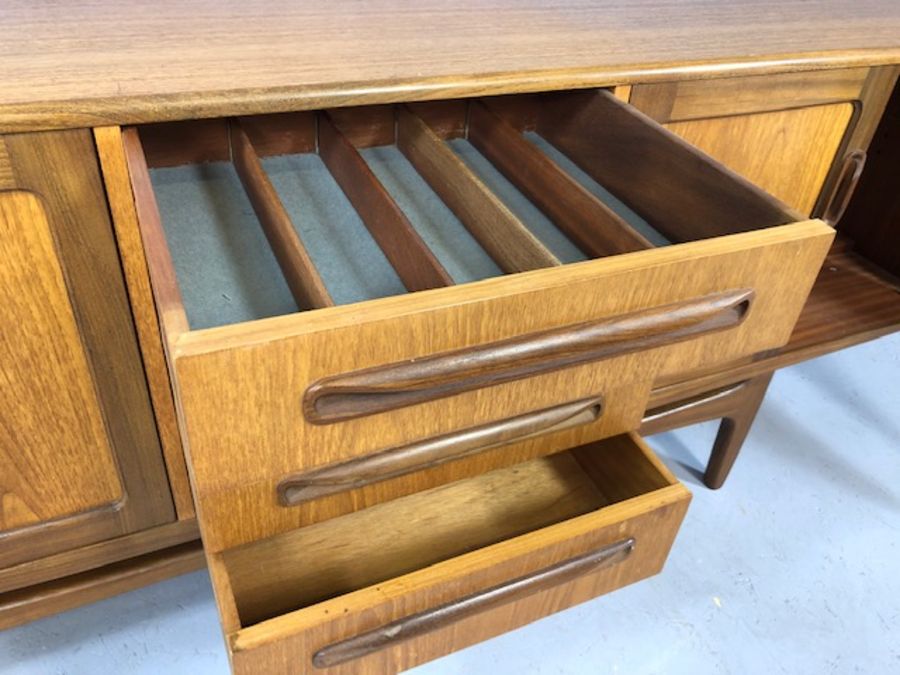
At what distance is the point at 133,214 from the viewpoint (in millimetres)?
528

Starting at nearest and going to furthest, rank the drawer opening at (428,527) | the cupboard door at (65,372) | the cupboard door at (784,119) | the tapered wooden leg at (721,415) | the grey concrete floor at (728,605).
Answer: the cupboard door at (65,372) → the drawer opening at (428,527) → the cupboard door at (784,119) → the grey concrete floor at (728,605) → the tapered wooden leg at (721,415)

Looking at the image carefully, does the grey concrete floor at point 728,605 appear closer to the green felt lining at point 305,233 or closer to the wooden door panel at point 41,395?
the wooden door panel at point 41,395

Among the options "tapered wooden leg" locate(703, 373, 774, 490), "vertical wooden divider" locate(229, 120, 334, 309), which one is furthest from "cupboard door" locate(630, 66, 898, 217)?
"vertical wooden divider" locate(229, 120, 334, 309)

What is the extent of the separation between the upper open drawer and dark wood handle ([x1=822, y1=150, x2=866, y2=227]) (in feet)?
1.12

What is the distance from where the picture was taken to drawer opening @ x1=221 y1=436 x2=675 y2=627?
634mm

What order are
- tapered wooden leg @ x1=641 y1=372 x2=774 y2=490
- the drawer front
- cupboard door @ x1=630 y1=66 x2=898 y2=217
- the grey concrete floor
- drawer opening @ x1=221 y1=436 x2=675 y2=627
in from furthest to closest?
tapered wooden leg @ x1=641 y1=372 x2=774 y2=490 → the grey concrete floor → cupboard door @ x1=630 y1=66 x2=898 y2=217 → drawer opening @ x1=221 y1=436 x2=675 y2=627 → the drawer front

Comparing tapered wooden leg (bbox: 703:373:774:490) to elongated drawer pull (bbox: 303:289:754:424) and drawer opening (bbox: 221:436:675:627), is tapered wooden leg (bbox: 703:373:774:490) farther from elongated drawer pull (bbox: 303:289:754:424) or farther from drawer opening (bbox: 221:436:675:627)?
elongated drawer pull (bbox: 303:289:754:424)

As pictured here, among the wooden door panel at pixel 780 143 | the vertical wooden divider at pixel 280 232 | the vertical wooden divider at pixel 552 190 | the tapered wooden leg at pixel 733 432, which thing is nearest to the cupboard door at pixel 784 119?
the wooden door panel at pixel 780 143

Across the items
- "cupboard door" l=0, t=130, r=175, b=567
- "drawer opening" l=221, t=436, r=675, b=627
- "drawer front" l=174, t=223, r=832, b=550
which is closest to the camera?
"drawer front" l=174, t=223, r=832, b=550

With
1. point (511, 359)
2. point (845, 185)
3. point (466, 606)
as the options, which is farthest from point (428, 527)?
point (845, 185)

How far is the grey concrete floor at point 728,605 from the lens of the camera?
2.82 feet

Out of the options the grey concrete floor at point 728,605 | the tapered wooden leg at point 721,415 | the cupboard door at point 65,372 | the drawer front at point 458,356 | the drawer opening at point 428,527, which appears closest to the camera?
the drawer front at point 458,356

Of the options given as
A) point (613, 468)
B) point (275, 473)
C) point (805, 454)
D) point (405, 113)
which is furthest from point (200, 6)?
point (805, 454)

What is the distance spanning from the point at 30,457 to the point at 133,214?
231 millimetres
